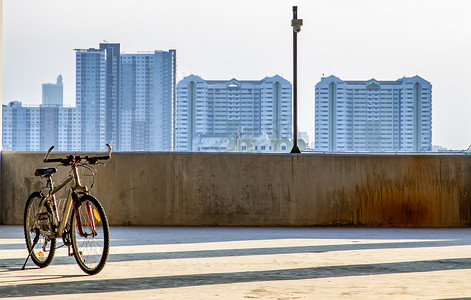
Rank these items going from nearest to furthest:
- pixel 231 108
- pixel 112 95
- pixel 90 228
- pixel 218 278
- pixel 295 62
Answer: pixel 218 278 < pixel 90 228 < pixel 295 62 < pixel 112 95 < pixel 231 108

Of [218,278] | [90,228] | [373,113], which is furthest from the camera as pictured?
[373,113]

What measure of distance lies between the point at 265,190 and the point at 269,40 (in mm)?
6269

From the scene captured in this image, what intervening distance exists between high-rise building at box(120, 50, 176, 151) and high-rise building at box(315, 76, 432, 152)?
2.91m

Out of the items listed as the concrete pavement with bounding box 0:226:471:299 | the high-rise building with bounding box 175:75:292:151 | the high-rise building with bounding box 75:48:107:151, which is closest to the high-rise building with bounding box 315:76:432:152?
the high-rise building with bounding box 175:75:292:151

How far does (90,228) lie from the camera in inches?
227

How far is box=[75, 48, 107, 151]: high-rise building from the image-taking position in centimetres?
1286

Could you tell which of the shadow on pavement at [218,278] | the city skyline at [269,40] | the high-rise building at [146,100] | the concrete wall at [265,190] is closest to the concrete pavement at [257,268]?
the shadow on pavement at [218,278]

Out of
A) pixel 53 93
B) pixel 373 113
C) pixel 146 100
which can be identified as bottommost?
pixel 373 113

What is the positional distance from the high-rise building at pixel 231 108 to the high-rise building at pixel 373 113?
2.87 feet

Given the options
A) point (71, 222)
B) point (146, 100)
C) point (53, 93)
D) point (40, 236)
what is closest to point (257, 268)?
point (71, 222)

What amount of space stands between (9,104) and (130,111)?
283cm

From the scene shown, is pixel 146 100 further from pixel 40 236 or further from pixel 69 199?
pixel 69 199

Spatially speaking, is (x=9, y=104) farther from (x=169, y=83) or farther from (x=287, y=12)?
(x=287, y=12)

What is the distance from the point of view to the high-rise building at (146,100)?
12914mm
